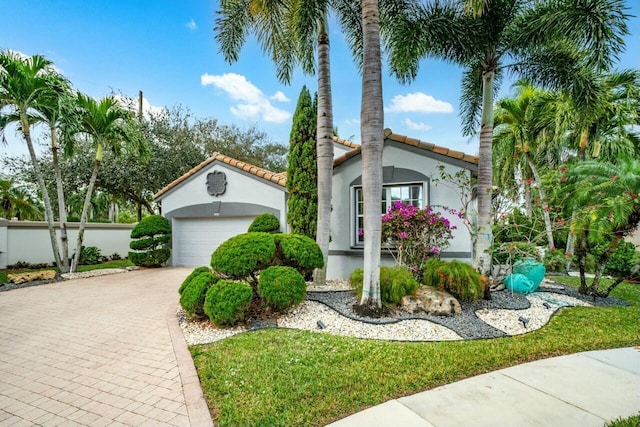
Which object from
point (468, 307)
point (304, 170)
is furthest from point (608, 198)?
point (304, 170)

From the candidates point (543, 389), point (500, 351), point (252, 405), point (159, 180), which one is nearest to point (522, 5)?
point (500, 351)

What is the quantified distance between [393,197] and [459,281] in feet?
11.8

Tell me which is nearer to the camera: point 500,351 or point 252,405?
point 252,405

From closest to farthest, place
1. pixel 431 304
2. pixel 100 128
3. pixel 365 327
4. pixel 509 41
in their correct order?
pixel 365 327 < pixel 431 304 < pixel 509 41 < pixel 100 128

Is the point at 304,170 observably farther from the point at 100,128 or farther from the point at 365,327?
→ the point at 100,128

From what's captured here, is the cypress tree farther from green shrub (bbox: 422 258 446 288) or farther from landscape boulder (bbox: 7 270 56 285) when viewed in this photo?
landscape boulder (bbox: 7 270 56 285)

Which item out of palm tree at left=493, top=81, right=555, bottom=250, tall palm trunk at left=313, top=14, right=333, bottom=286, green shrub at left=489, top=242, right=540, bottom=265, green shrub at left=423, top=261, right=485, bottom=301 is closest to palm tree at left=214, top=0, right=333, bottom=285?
tall palm trunk at left=313, top=14, right=333, bottom=286

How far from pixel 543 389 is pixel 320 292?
4.75 m

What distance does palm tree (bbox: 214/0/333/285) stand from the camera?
7664mm

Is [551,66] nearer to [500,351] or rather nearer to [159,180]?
[500,351]

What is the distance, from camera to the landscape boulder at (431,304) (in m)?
6.14

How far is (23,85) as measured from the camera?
983 cm

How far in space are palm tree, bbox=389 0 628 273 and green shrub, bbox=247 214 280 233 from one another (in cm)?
581

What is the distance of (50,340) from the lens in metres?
5.23
